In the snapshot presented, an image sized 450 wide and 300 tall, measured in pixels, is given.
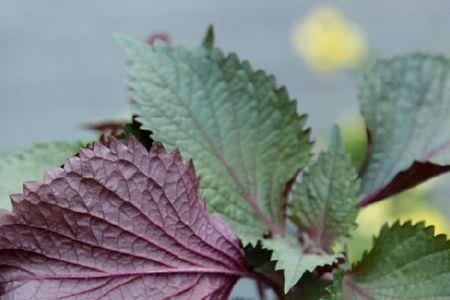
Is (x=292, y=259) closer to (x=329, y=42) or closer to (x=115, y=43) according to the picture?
(x=329, y=42)

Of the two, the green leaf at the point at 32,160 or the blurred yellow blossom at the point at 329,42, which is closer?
the green leaf at the point at 32,160

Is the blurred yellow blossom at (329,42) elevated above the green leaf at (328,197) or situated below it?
above

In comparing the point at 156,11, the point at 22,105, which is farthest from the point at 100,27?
the point at 22,105

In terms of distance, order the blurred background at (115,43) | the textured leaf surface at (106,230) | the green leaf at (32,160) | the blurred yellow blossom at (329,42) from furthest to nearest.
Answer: the blurred background at (115,43) < the blurred yellow blossom at (329,42) < the green leaf at (32,160) < the textured leaf surface at (106,230)

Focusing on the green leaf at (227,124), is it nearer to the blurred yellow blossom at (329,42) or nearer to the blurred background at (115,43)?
the blurred yellow blossom at (329,42)

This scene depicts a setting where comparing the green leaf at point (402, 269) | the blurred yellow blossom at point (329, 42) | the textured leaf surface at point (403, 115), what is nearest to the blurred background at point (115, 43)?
the blurred yellow blossom at point (329, 42)

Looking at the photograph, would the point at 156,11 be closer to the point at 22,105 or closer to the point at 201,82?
the point at 22,105

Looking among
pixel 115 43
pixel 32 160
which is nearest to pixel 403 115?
pixel 32 160
